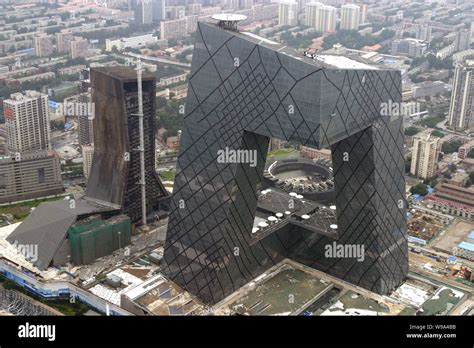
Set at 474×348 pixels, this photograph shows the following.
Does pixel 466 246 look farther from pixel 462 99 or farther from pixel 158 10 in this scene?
pixel 158 10

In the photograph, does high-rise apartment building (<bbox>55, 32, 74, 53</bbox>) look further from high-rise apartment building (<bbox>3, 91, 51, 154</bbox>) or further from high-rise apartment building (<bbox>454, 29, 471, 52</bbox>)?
high-rise apartment building (<bbox>454, 29, 471, 52</bbox>)

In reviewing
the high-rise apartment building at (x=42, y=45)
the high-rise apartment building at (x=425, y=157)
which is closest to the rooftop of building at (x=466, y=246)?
the high-rise apartment building at (x=425, y=157)

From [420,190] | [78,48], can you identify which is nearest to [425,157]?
[420,190]

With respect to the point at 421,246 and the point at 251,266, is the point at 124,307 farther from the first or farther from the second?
the point at 421,246

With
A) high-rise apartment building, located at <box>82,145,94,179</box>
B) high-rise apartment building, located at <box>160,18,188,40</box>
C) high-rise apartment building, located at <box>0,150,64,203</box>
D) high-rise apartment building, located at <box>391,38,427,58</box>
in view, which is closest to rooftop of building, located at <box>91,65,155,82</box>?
high-rise apartment building, located at <box>0,150,64,203</box>

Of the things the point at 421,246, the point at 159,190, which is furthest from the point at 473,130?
the point at 159,190

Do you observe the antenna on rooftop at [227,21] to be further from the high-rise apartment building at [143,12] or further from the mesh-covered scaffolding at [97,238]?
the high-rise apartment building at [143,12]

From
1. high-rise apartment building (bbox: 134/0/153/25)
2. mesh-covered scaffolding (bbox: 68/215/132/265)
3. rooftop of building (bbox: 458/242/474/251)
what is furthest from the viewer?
high-rise apartment building (bbox: 134/0/153/25)
